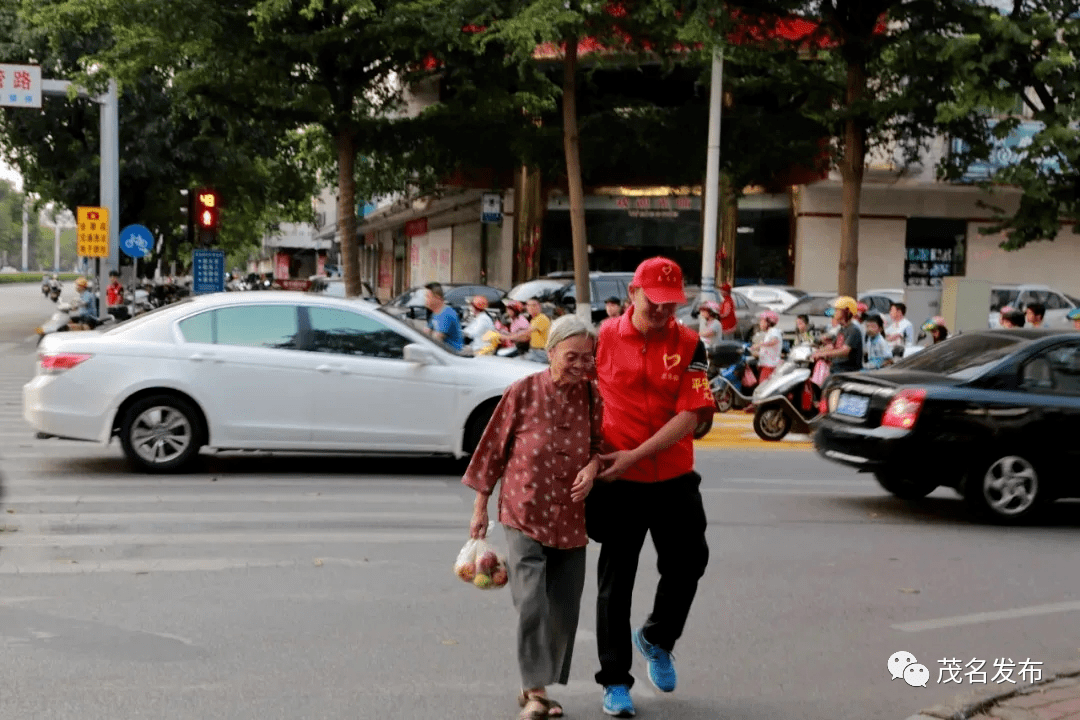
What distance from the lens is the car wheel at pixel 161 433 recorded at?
1122 cm

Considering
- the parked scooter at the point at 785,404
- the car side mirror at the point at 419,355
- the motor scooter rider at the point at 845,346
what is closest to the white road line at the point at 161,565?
the car side mirror at the point at 419,355

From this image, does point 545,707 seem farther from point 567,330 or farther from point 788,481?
point 788,481

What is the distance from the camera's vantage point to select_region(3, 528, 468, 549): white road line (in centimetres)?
838

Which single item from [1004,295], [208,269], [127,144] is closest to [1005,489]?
[208,269]

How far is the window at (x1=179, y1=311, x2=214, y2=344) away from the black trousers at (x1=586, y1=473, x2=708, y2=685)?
6.85 m

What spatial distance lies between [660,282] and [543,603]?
49.6 inches

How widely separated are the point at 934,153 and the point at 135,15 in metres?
22.9

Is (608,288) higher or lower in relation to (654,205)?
lower

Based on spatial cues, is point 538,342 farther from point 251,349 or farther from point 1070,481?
point 1070,481

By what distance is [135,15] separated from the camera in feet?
82.3

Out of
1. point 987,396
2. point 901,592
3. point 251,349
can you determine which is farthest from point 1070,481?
point 251,349

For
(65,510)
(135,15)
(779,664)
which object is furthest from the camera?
(135,15)

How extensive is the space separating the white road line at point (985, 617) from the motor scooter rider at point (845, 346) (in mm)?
8713

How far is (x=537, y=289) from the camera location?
2805cm
